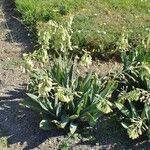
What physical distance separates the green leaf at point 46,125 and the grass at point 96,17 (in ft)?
6.89

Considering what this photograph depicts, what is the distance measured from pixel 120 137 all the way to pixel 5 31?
3.43 m

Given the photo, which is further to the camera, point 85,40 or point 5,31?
point 5,31

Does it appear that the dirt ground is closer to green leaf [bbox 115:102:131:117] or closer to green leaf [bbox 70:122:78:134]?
green leaf [bbox 70:122:78:134]

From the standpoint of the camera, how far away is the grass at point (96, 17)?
8891 millimetres

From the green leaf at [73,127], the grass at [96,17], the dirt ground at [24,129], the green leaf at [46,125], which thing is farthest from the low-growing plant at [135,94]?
the grass at [96,17]

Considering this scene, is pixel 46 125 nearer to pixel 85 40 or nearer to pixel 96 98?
pixel 96 98

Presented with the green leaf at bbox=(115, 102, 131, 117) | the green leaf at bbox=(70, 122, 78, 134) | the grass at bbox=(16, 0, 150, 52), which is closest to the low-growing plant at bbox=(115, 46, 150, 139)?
the green leaf at bbox=(115, 102, 131, 117)

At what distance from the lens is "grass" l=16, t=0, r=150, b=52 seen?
350 inches

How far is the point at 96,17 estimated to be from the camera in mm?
9828

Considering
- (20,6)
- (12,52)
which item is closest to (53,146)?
(12,52)

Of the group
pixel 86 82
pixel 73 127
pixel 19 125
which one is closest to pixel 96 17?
pixel 86 82

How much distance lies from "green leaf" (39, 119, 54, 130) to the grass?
6.89ft

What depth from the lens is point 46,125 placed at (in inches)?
277

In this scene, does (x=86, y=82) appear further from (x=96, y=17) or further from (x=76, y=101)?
(x=96, y=17)
